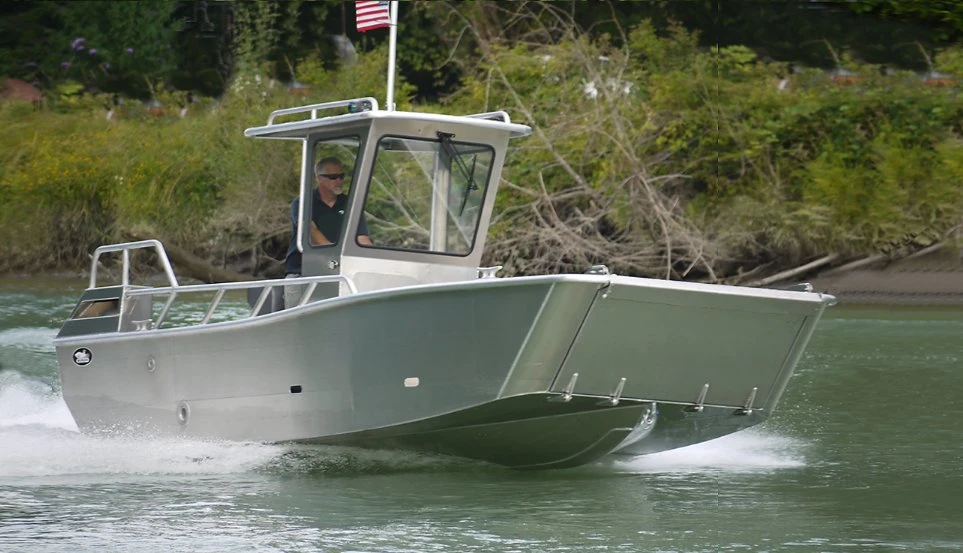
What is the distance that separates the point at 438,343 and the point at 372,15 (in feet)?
10.5

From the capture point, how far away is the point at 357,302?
8.53 metres

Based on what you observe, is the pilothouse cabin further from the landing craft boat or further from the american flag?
the american flag

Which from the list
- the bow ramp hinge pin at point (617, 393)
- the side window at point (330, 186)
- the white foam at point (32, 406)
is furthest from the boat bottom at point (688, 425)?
the white foam at point (32, 406)

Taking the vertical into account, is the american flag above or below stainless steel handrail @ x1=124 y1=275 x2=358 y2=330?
above

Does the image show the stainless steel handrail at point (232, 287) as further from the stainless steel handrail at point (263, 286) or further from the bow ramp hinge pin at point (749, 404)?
the bow ramp hinge pin at point (749, 404)

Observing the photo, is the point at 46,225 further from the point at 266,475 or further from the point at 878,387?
the point at 266,475

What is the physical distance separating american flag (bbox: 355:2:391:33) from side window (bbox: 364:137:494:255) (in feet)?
4.77

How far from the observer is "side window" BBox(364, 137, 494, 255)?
934 cm

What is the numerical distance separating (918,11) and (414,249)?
64.3 ft

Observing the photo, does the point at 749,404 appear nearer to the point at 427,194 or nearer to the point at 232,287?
the point at 427,194

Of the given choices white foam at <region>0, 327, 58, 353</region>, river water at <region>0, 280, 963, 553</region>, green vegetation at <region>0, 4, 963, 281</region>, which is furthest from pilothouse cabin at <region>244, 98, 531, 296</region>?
green vegetation at <region>0, 4, 963, 281</region>

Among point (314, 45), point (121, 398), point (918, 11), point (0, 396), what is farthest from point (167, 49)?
point (121, 398)

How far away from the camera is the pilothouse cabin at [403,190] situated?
928cm

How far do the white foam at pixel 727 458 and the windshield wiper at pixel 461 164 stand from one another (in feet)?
6.42
